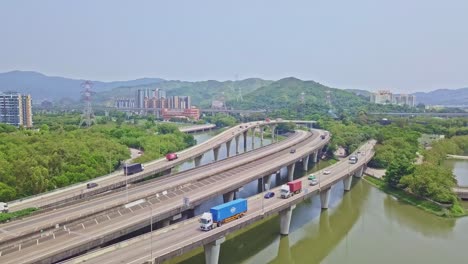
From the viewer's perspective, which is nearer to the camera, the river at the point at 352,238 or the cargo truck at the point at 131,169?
the river at the point at 352,238

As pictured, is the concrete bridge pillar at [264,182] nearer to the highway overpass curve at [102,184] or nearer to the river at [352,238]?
the river at [352,238]

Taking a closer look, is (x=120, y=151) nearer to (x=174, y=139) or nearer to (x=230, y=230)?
(x=174, y=139)

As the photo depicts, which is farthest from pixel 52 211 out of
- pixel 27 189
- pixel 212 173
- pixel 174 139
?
pixel 174 139

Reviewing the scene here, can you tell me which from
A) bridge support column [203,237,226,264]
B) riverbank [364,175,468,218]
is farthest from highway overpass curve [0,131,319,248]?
riverbank [364,175,468,218]

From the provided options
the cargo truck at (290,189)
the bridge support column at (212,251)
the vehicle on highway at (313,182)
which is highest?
the cargo truck at (290,189)

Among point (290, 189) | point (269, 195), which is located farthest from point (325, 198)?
point (269, 195)

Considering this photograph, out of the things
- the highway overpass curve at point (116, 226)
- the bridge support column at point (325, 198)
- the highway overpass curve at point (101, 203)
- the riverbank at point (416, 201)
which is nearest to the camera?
the highway overpass curve at point (116, 226)

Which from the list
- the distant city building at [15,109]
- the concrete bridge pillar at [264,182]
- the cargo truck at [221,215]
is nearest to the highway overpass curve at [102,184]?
the concrete bridge pillar at [264,182]
